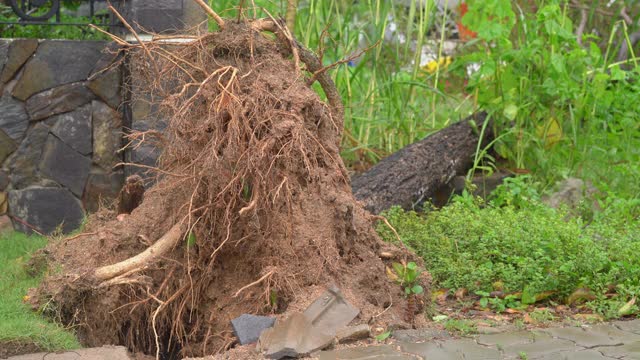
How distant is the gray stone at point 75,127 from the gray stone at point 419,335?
3271mm

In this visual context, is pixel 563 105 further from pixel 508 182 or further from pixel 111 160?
pixel 111 160

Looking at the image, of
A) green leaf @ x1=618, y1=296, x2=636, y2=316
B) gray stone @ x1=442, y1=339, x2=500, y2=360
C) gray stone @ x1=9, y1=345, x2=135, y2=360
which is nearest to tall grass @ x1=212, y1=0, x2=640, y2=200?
green leaf @ x1=618, y1=296, x2=636, y2=316

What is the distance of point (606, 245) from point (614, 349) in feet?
4.45

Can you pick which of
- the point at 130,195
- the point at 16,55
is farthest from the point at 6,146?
the point at 130,195

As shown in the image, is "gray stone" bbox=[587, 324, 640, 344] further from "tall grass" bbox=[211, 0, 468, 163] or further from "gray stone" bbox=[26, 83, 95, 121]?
"gray stone" bbox=[26, 83, 95, 121]

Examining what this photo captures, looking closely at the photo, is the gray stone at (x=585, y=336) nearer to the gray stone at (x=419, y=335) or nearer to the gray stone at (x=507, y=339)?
the gray stone at (x=507, y=339)

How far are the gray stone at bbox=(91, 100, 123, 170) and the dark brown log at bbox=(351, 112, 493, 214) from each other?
1.84 metres

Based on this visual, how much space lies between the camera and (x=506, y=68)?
7.54m

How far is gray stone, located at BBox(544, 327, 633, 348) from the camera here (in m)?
4.13

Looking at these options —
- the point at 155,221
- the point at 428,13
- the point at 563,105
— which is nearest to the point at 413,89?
the point at 428,13

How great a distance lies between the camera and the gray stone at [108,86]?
6.49 m

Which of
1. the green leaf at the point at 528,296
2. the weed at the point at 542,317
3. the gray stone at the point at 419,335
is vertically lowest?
the green leaf at the point at 528,296

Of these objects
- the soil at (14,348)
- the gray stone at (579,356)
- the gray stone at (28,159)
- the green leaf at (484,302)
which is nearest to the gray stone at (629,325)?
the gray stone at (579,356)

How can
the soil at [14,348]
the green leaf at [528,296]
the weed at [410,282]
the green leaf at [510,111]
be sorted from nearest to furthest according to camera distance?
the soil at [14,348] < the weed at [410,282] < the green leaf at [528,296] < the green leaf at [510,111]
